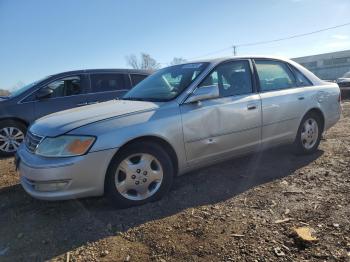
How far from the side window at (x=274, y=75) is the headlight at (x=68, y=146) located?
2.58m

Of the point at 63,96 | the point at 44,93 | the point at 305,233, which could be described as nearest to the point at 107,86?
the point at 63,96

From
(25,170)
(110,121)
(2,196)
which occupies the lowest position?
(2,196)

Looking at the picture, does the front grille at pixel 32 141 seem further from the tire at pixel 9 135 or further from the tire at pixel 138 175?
the tire at pixel 9 135

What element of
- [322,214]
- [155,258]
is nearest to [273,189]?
[322,214]

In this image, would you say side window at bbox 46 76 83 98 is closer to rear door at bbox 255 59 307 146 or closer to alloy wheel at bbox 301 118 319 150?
rear door at bbox 255 59 307 146

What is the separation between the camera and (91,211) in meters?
3.86

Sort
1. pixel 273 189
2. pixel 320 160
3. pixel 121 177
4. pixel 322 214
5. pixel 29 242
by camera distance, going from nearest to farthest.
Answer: pixel 29 242
pixel 322 214
pixel 121 177
pixel 273 189
pixel 320 160

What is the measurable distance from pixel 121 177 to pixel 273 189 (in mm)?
1804

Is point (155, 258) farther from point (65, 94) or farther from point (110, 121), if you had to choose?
point (65, 94)

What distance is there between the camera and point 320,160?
5.42 meters

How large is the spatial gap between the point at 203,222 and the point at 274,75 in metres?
2.69

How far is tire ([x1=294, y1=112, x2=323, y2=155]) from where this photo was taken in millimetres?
5517

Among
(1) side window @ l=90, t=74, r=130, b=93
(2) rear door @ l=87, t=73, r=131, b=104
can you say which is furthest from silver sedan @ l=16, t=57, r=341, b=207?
(1) side window @ l=90, t=74, r=130, b=93

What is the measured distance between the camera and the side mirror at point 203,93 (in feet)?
13.8
